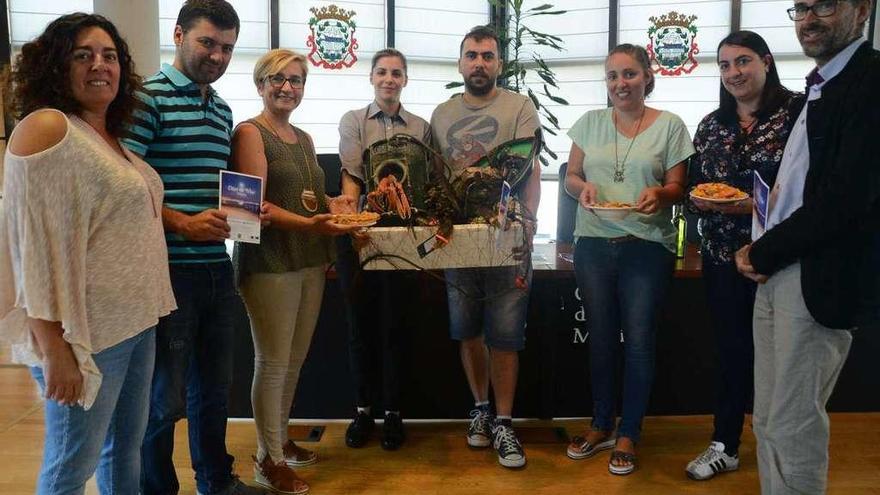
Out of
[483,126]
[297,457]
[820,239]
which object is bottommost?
[297,457]

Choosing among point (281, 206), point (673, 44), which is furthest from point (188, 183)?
point (673, 44)

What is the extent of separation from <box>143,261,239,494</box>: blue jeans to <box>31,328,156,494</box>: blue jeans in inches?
11.9

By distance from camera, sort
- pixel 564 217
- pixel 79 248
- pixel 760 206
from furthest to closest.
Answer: pixel 564 217 < pixel 760 206 < pixel 79 248

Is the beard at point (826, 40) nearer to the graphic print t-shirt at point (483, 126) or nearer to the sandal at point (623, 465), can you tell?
the graphic print t-shirt at point (483, 126)

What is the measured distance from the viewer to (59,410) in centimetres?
126

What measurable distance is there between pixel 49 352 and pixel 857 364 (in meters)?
3.21

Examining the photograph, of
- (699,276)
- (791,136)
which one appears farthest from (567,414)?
(791,136)

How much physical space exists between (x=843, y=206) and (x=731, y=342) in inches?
39.6

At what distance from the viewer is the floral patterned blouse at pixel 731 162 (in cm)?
209

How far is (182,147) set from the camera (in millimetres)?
1768

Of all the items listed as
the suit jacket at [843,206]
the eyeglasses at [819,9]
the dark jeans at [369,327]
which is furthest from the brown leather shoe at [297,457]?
the eyeglasses at [819,9]

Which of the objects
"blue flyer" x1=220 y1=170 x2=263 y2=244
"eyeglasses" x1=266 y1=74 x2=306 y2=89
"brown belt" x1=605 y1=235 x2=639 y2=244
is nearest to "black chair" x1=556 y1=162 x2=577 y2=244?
"brown belt" x1=605 y1=235 x2=639 y2=244

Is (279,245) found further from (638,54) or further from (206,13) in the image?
(638,54)

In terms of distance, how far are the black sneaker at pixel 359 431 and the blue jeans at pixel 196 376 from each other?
621 millimetres
